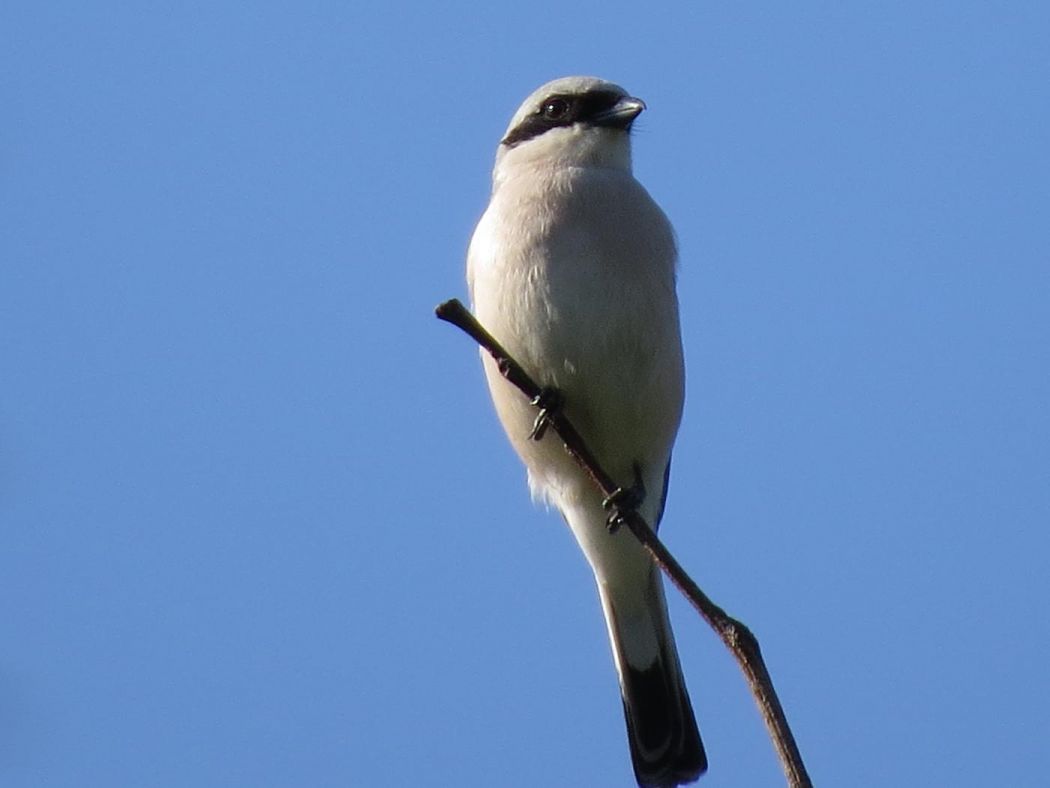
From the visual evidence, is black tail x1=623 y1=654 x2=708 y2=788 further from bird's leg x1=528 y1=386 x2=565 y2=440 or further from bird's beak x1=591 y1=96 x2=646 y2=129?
bird's beak x1=591 y1=96 x2=646 y2=129

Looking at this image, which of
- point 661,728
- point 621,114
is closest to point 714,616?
point 661,728

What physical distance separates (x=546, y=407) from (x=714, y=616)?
2153 mm

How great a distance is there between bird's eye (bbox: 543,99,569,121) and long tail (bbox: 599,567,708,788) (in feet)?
5.91

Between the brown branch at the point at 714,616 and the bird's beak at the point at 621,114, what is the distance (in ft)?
7.40

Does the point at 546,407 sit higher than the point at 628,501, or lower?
higher

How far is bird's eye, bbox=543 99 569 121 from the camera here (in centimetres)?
597

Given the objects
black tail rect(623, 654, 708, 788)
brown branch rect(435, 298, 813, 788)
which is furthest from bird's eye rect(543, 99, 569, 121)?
→ brown branch rect(435, 298, 813, 788)

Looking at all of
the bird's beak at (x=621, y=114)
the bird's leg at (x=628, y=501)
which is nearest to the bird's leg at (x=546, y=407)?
the bird's leg at (x=628, y=501)

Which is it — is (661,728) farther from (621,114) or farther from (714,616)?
(714,616)

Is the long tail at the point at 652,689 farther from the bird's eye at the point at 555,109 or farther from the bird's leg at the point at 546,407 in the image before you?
the bird's eye at the point at 555,109

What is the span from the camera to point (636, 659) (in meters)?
5.46

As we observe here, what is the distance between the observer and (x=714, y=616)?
281 centimetres

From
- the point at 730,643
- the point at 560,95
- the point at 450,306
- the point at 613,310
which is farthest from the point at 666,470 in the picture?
the point at 730,643

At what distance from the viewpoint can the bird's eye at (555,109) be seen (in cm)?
597
